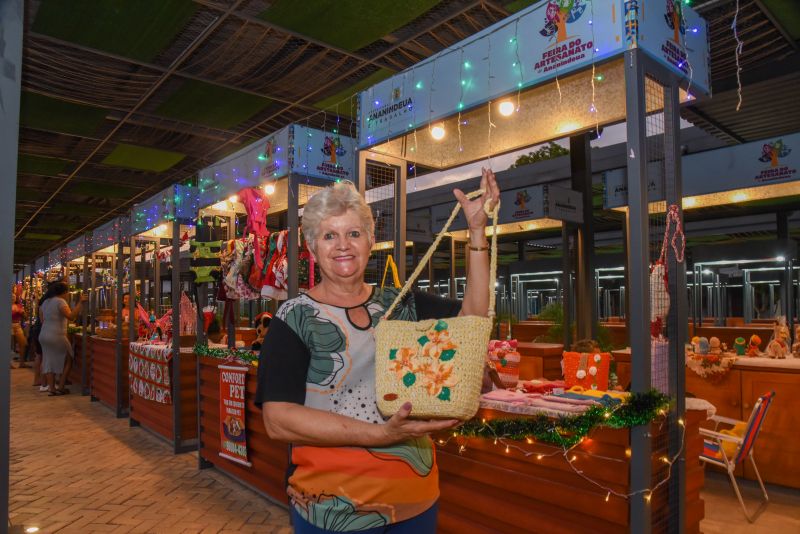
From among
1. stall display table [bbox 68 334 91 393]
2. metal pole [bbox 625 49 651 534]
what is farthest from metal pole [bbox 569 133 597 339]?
stall display table [bbox 68 334 91 393]

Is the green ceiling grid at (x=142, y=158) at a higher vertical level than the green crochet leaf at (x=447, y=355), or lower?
higher

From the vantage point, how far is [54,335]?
9.50 m

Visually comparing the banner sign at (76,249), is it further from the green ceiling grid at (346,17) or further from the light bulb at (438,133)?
the light bulb at (438,133)

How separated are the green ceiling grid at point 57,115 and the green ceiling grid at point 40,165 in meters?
1.72

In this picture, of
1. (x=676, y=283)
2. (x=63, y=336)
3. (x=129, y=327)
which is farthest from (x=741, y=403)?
(x=63, y=336)

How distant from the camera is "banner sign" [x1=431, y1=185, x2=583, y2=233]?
7.17 meters

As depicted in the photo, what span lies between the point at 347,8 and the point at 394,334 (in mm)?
4208

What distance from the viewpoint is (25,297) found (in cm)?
1816

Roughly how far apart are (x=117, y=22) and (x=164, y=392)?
12.5 ft

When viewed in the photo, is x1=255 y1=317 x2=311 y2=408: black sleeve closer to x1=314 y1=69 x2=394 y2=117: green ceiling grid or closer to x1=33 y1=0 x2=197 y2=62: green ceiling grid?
x1=33 y1=0 x2=197 y2=62: green ceiling grid

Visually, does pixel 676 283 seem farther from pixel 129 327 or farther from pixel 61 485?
pixel 129 327

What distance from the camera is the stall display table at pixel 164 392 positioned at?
609 cm

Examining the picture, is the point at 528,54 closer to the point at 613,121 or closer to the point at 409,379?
the point at 613,121

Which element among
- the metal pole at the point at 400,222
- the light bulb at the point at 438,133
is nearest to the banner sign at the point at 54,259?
the metal pole at the point at 400,222
